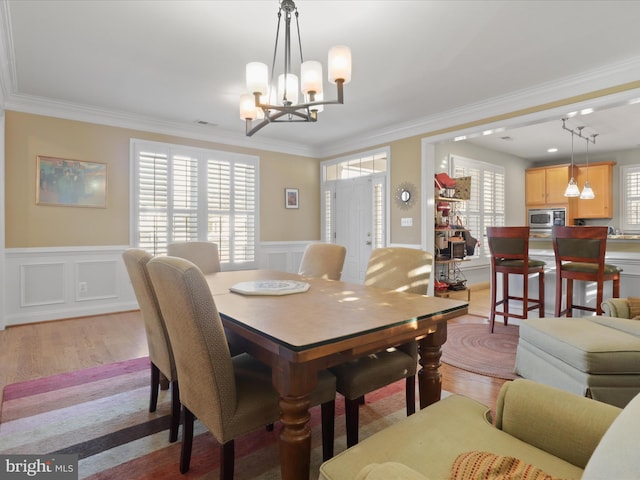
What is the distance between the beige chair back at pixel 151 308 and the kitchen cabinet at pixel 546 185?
303 inches

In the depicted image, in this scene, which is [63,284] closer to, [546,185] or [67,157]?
[67,157]

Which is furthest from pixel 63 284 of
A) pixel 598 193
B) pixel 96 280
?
pixel 598 193

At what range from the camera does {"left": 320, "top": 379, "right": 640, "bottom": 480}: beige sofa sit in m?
0.93

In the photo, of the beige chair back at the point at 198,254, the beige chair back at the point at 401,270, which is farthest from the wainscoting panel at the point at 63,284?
the beige chair back at the point at 401,270

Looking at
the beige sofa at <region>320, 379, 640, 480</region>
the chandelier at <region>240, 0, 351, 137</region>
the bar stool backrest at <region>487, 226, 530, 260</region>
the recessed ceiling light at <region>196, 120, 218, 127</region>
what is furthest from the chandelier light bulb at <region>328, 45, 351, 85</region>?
the recessed ceiling light at <region>196, 120, 218, 127</region>

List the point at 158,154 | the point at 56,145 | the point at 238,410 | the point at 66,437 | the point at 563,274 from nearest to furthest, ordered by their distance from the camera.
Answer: the point at 238,410 < the point at 66,437 < the point at 563,274 < the point at 56,145 < the point at 158,154

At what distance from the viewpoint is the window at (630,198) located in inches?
260

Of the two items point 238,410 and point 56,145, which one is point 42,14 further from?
point 238,410

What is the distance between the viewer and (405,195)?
4984mm

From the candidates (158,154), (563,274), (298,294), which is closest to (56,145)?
(158,154)

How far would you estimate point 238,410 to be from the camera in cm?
126

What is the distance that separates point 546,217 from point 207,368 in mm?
7790

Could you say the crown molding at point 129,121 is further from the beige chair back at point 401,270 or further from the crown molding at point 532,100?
the beige chair back at point 401,270

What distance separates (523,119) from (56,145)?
17.3ft
